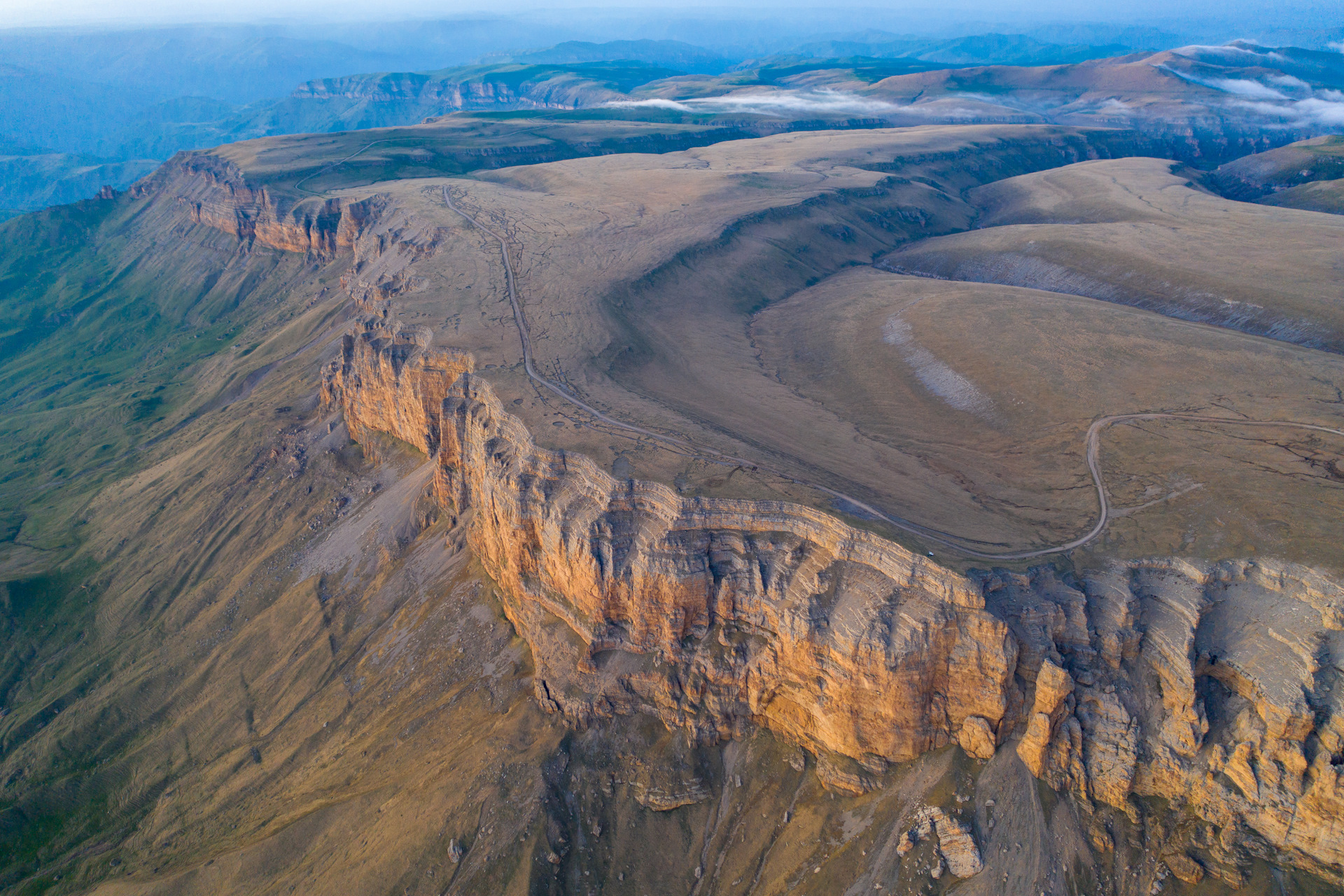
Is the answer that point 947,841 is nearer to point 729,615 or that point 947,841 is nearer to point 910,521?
point 729,615

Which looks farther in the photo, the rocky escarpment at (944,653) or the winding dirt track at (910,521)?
the winding dirt track at (910,521)

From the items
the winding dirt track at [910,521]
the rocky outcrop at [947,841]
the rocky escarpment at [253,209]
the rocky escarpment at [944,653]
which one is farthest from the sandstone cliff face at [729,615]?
the rocky escarpment at [253,209]

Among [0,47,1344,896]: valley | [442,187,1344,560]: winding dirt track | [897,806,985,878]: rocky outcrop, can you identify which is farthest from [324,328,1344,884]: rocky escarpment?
[897,806,985,878]: rocky outcrop

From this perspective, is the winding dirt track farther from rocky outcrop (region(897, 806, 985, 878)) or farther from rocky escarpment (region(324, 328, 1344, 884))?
rocky outcrop (region(897, 806, 985, 878))

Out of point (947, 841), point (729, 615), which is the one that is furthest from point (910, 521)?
point (947, 841)

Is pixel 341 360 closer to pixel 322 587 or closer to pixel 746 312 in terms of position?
pixel 322 587

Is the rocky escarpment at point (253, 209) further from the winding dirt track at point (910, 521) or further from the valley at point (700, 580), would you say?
the winding dirt track at point (910, 521)
